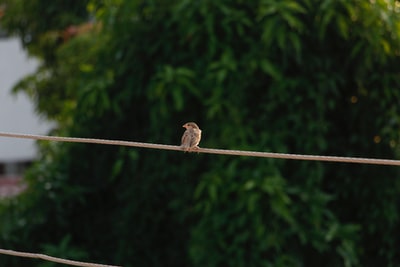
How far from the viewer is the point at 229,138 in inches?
238

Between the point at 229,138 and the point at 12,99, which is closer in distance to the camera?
the point at 229,138

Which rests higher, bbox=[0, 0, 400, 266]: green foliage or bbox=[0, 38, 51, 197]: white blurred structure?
bbox=[0, 38, 51, 197]: white blurred structure

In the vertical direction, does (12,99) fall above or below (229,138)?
above

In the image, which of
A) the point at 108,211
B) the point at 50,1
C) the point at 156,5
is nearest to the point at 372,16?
the point at 156,5

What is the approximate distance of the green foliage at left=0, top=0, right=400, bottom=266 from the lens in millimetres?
6035

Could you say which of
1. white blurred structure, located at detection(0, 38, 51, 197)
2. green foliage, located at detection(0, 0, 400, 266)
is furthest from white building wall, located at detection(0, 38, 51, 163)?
green foliage, located at detection(0, 0, 400, 266)

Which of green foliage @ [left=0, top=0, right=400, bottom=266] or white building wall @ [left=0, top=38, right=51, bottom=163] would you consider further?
→ white building wall @ [left=0, top=38, right=51, bottom=163]

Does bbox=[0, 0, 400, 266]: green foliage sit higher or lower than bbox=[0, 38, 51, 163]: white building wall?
lower

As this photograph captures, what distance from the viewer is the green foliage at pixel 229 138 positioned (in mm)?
6035

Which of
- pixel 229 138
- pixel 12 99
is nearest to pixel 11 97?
pixel 12 99

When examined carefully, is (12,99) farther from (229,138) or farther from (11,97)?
(229,138)

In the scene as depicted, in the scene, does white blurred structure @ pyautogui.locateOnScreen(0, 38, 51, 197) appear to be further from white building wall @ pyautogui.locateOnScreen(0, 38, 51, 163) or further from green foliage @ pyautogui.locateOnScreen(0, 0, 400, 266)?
green foliage @ pyautogui.locateOnScreen(0, 0, 400, 266)

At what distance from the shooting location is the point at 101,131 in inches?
270

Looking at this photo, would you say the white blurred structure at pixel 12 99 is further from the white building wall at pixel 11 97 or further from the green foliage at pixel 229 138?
the green foliage at pixel 229 138
